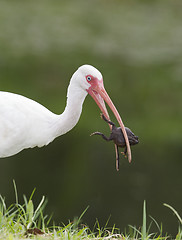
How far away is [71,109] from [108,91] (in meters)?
16.1

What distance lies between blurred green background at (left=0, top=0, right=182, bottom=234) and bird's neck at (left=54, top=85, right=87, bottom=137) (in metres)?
6.67

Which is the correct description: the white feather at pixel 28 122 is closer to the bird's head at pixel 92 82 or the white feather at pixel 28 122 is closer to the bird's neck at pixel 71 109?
the bird's neck at pixel 71 109

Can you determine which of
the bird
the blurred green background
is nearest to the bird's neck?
the bird

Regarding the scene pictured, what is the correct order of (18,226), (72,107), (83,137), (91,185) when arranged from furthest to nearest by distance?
(83,137) → (91,185) → (72,107) → (18,226)

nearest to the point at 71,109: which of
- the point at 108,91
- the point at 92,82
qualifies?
the point at 92,82

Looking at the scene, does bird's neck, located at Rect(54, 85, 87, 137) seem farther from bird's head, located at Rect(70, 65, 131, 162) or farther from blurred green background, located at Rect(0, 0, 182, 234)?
blurred green background, located at Rect(0, 0, 182, 234)

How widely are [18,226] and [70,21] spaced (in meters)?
22.2

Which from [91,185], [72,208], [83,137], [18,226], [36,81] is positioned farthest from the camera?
[36,81]

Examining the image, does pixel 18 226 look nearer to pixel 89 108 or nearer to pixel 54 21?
pixel 89 108

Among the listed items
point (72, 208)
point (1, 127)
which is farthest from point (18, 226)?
point (72, 208)

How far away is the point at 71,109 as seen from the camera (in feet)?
21.0

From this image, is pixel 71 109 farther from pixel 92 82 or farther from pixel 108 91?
pixel 108 91

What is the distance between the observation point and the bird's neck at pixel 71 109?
6.34m

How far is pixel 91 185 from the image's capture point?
15586 millimetres
